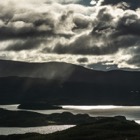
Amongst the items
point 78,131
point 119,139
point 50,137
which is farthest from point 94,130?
point 119,139

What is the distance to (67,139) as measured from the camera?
175 metres

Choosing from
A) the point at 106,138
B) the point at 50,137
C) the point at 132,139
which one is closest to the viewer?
the point at 132,139

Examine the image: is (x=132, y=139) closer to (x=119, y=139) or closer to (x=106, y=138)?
(x=119, y=139)

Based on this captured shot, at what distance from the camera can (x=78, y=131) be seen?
19438 centimetres

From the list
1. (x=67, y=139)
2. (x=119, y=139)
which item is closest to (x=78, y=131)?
(x=67, y=139)

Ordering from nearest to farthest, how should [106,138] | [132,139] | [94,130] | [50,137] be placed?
[132,139] → [106,138] → [50,137] → [94,130]

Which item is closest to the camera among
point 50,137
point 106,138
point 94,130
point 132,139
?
point 132,139

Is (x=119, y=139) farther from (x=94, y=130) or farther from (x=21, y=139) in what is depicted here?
(x=21, y=139)

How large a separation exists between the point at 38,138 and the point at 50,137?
5125mm

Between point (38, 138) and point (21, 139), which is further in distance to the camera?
point (21, 139)

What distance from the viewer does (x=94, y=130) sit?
196m

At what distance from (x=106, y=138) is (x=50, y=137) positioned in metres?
27.1

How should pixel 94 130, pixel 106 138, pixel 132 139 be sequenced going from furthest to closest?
pixel 94 130
pixel 106 138
pixel 132 139

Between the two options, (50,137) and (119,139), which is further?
(50,137)
